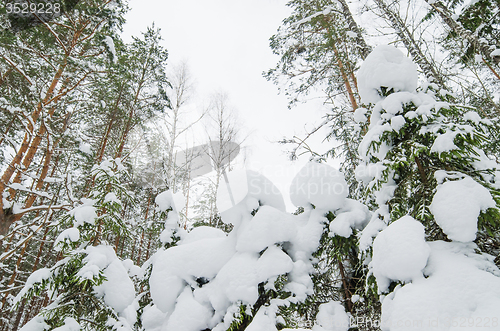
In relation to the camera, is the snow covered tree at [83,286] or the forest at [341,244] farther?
the snow covered tree at [83,286]

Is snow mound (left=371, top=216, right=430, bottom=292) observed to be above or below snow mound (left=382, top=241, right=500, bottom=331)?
above

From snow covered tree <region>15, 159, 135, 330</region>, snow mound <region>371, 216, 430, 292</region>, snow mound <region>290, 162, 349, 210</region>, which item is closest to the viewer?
snow mound <region>371, 216, 430, 292</region>

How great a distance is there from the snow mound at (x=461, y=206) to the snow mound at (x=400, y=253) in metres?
0.20

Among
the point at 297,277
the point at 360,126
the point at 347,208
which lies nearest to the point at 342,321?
the point at 297,277

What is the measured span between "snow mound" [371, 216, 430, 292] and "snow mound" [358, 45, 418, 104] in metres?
1.54

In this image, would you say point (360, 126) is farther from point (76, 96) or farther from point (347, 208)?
point (76, 96)

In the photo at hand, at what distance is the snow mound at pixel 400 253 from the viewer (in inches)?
66.6

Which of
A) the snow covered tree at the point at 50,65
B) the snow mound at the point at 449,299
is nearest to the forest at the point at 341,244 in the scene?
the snow mound at the point at 449,299

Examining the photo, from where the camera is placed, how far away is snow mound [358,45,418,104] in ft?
8.32

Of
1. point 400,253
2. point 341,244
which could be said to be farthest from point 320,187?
point 400,253

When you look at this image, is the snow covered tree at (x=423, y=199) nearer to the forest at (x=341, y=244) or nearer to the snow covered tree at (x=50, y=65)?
the forest at (x=341, y=244)

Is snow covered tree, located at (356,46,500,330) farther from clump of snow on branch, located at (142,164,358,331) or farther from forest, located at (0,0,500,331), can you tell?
clump of snow on branch, located at (142,164,358,331)

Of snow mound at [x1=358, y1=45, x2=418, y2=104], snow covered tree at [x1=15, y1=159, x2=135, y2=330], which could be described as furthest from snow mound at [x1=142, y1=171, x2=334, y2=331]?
snow mound at [x1=358, y1=45, x2=418, y2=104]

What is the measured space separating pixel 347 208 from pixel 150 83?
8.86 metres
